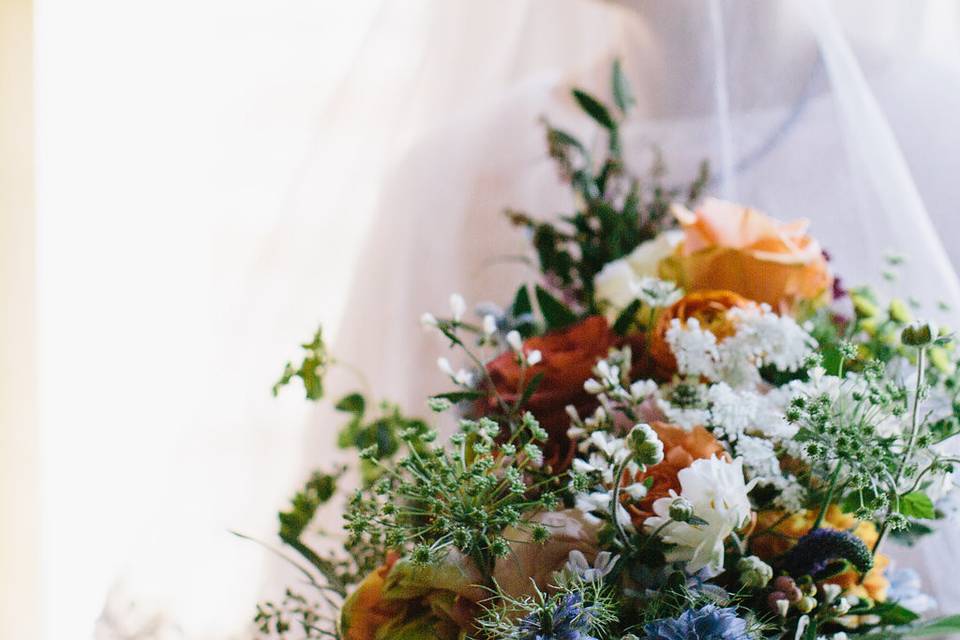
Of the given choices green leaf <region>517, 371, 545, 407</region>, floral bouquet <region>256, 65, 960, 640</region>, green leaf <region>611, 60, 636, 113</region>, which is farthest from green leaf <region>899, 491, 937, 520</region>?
green leaf <region>611, 60, 636, 113</region>

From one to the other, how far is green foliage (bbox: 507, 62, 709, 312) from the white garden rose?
32 centimetres

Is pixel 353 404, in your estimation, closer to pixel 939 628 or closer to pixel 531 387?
pixel 531 387

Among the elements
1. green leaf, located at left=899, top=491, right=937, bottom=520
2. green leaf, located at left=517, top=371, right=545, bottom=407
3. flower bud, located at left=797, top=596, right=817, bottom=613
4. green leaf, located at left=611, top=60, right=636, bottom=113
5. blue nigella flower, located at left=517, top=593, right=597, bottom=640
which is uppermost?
green leaf, located at left=611, top=60, right=636, bottom=113

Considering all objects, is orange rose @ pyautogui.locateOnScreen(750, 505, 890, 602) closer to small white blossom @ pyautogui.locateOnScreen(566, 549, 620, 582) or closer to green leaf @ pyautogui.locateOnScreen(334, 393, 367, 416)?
small white blossom @ pyautogui.locateOnScreen(566, 549, 620, 582)

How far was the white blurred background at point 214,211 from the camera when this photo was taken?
86 centimetres

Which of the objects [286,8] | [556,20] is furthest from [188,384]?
[556,20]

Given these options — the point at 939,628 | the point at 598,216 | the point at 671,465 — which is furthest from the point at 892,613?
the point at 598,216

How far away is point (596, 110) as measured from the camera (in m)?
0.82

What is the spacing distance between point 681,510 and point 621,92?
1.53 feet

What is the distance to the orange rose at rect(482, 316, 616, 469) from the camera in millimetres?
605

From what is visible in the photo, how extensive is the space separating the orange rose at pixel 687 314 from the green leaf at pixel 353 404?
25 cm

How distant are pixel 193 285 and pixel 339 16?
29cm

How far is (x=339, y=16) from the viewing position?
2.96 ft

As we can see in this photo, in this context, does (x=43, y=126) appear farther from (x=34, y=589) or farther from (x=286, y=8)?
(x=34, y=589)
